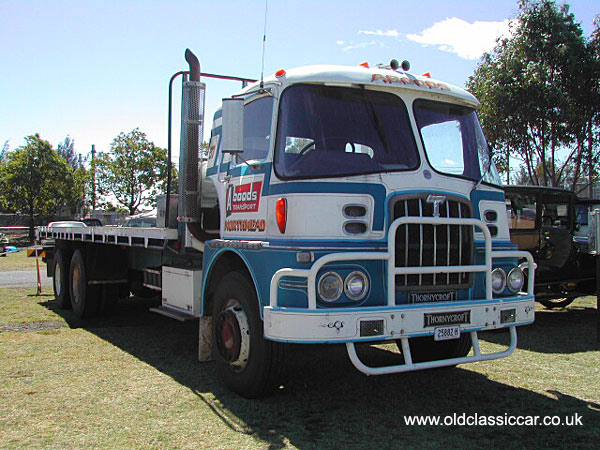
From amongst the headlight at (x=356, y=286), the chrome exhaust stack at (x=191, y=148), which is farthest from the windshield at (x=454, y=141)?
the chrome exhaust stack at (x=191, y=148)

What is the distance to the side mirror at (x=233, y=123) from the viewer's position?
498 cm

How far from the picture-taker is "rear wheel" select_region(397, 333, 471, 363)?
6.02 metres

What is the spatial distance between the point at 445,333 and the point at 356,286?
0.81 metres

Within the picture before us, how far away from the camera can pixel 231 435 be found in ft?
14.1

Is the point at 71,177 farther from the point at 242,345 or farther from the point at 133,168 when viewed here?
the point at 242,345

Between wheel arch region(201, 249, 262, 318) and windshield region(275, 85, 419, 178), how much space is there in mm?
966

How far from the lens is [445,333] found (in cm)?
467

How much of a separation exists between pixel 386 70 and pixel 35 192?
142ft

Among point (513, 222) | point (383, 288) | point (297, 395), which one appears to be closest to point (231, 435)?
point (297, 395)

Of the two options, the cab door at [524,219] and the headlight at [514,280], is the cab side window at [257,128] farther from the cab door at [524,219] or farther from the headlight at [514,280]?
the cab door at [524,219]

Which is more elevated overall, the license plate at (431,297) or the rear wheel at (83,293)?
the license plate at (431,297)

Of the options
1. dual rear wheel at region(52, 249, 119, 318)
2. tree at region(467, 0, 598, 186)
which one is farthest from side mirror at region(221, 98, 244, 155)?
tree at region(467, 0, 598, 186)

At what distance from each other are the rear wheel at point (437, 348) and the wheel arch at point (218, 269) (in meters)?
2.10

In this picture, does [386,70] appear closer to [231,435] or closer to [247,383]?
[247,383]
